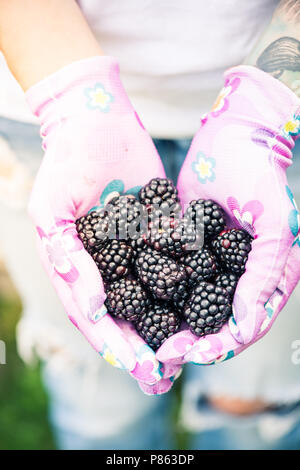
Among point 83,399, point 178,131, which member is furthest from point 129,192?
point 83,399

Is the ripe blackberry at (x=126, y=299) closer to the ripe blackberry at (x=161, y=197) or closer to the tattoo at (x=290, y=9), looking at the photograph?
the ripe blackberry at (x=161, y=197)

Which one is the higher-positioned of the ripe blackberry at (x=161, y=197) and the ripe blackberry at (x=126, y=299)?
the ripe blackberry at (x=161, y=197)

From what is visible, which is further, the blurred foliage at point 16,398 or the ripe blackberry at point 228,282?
the blurred foliage at point 16,398
